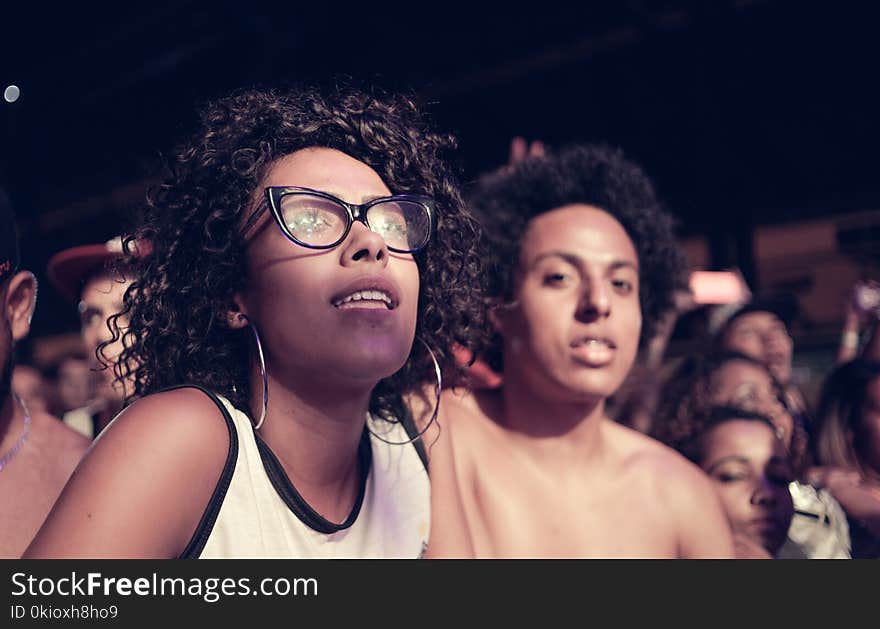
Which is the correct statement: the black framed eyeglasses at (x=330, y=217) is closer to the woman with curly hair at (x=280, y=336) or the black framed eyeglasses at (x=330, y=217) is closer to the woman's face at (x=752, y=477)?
the woman with curly hair at (x=280, y=336)

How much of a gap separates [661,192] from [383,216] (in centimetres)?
527

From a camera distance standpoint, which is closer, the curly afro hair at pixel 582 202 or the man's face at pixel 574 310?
the man's face at pixel 574 310

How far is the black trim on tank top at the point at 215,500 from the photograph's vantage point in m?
1.24

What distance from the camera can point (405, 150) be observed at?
1.59m

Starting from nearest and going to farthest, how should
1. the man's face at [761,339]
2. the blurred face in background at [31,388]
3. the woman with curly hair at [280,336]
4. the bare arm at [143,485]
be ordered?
the bare arm at [143,485], the woman with curly hair at [280,336], the man's face at [761,339], the blurred face in background at [31,388]

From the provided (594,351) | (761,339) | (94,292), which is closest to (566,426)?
(594,351)

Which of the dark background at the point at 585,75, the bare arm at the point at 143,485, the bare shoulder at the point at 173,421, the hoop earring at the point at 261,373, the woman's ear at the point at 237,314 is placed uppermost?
the dark background at the point at 585,75

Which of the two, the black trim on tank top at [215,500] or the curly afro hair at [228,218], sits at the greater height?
the curly afro hair at [228,218]

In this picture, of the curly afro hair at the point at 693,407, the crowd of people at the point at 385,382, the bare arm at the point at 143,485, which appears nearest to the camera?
the bare arm at the point at 143,485

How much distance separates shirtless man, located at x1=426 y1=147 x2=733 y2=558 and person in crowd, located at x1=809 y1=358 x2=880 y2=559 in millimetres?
389

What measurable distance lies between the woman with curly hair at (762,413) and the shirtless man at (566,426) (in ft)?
0.86

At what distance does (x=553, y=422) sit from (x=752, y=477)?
0.63 metres

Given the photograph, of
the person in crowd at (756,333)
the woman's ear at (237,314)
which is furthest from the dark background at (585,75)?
the woman's ear at (237,314)
